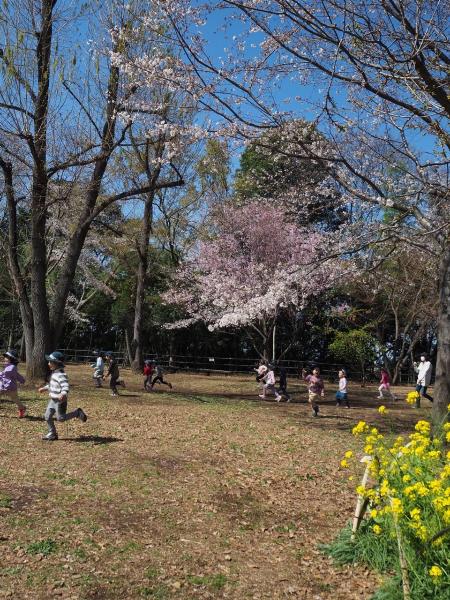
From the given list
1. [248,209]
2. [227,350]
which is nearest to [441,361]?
[248,209]

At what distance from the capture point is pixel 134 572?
4383 mm

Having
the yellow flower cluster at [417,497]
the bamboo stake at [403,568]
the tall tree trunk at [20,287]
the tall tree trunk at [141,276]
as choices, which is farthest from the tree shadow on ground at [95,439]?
the tall tree trunk at [141,276]

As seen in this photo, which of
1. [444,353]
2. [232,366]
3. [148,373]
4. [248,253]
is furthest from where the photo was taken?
[232,366]

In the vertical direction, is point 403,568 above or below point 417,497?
below

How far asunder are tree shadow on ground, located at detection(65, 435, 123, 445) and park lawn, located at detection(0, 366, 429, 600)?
0.22 feet

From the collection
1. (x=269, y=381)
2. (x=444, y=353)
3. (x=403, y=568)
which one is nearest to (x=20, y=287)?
(x=269, y=381)

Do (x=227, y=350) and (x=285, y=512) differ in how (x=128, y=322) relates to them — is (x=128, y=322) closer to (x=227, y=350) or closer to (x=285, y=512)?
(x=227, y=350)

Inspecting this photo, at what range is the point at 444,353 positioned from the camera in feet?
30.5

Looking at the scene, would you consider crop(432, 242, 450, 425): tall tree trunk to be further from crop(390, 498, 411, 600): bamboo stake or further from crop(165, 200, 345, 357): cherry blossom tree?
crop(165, 200, 345, 357): cherry blossom tree

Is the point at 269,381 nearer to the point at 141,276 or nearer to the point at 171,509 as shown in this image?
the point at 141,276

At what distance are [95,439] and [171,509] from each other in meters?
3.40

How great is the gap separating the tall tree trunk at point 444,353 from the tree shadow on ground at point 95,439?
5.33 m

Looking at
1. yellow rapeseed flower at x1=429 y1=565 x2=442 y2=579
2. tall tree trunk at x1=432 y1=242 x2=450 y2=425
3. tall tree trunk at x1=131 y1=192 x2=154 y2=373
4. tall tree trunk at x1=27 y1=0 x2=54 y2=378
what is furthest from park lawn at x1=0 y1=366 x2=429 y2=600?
tall tree trunk at x1=131 y1=192 x2=154 y2=373

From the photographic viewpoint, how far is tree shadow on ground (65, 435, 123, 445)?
8711 millimetres
